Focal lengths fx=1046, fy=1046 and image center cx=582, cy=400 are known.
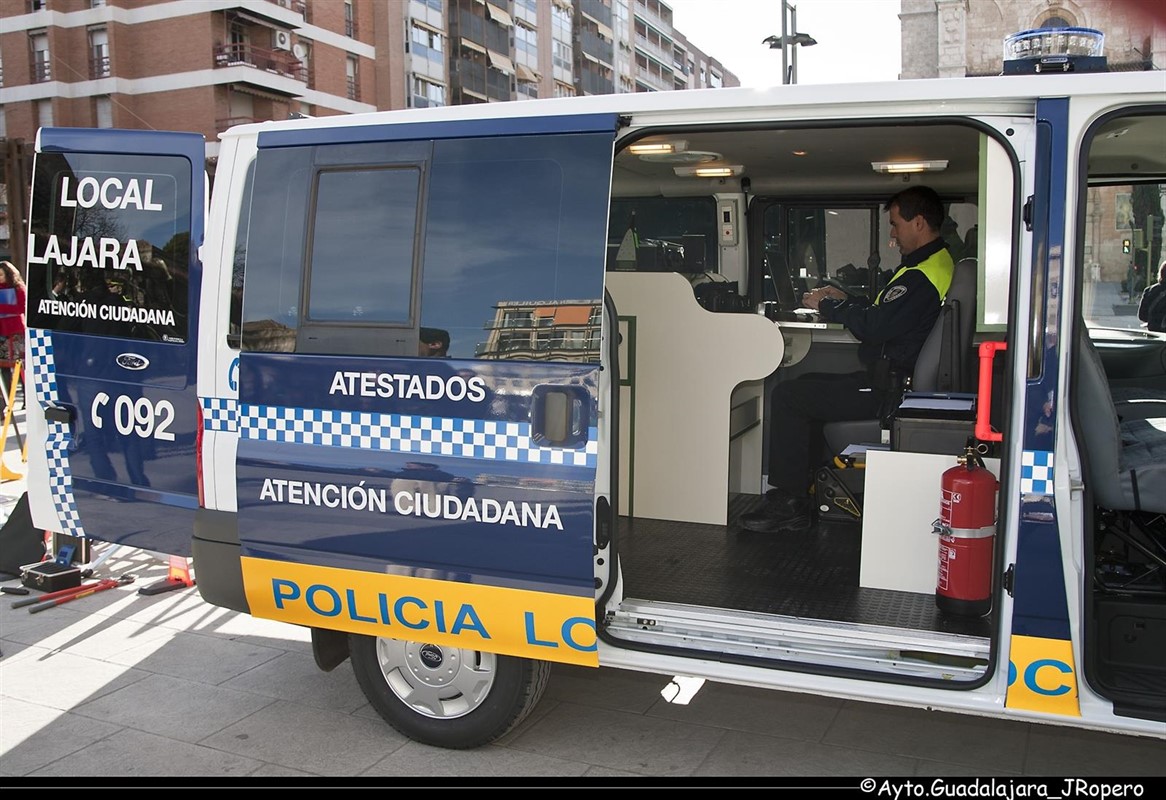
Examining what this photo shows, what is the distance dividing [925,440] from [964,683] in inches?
38.2

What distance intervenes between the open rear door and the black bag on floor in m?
1.60

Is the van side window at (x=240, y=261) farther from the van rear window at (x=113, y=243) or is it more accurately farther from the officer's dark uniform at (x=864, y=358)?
the officer's dark uniform at (x=864, y=358)

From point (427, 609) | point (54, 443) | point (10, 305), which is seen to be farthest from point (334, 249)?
point (10, 305)

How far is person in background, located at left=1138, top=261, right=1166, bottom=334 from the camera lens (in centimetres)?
487

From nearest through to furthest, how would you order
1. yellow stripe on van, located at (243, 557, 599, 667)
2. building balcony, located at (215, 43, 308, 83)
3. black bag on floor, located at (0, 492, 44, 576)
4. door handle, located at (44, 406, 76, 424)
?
yellow stripe on van, located at (243, 557, 599, 667) → door handle, located at (44, 406, 76, 424) → black bag on floor, located at (0, 492, 44, 576) → building balcony, located at (215, 43, 308, 83)

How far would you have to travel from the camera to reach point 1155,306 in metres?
4.99

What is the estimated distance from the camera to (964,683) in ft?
9.76

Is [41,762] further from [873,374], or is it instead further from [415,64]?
[415,64]

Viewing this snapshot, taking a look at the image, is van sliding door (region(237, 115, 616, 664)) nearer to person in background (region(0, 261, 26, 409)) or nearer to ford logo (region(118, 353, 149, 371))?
ford logo (region(118, 353, 149, 371))

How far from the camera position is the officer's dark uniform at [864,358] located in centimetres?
456

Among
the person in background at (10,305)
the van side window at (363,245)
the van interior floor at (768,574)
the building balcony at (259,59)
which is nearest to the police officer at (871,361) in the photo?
the van interior floor at (768,574)

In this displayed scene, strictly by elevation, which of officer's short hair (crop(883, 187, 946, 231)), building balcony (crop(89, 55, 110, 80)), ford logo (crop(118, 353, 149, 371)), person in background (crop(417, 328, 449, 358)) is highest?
building balcony (crop(89, 55, 110, 80))

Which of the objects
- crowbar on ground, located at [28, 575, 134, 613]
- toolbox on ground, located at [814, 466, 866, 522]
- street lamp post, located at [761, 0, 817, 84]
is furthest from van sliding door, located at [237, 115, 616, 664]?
street lamp post, located at [761, 0, 817, 84]

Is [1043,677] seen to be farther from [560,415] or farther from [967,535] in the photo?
[560,415]
